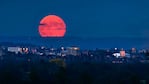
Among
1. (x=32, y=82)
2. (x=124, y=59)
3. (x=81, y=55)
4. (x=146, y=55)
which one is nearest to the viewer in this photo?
(x=32, y=82)

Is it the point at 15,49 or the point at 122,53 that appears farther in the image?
the point at 15,49

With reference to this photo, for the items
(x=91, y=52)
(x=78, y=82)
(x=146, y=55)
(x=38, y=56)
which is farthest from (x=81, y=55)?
(x=78, y=82)

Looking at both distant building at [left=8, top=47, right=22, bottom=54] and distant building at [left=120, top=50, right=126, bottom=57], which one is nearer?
distant building at [left=120, top=50, right=126, bottom=57]

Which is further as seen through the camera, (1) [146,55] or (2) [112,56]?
(2) [112,56]

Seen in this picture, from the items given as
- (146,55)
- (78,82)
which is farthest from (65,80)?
(146,55)

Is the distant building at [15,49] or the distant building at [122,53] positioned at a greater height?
the distant building at [15,49]

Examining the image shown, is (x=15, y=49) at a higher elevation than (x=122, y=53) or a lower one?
higher

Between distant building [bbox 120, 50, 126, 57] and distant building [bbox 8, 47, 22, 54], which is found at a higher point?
distant building [bbox 8, 47, 22, 54]

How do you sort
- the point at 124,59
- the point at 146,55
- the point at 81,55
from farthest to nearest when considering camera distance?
the point at 81,55 < the point at 124,59 < the point at 146,55

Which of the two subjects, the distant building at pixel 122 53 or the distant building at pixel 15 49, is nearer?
the distant building at pixel 122 53

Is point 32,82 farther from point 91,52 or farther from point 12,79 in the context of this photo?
point 91,52

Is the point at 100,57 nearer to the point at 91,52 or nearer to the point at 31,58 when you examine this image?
the point at 91,52
